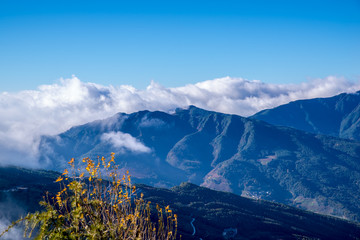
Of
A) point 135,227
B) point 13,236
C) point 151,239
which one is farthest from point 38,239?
point 13,236

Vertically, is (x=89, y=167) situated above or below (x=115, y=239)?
above

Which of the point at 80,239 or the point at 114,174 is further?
the point at 114,174

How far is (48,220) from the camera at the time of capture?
20.6 m

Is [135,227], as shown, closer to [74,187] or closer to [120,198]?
[120,198]

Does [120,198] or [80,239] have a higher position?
[120,198]

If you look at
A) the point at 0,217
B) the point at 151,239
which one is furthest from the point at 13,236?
the point at 151,239

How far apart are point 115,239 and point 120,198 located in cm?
389

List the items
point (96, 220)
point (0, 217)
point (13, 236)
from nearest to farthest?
point (96, 220) < point (13, 236) < point (0, 217)

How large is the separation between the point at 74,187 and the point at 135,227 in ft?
16.0

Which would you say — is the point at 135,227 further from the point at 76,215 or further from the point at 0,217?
the point at 0,217

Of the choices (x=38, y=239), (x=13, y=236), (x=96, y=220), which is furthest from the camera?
(x=13, y=236)

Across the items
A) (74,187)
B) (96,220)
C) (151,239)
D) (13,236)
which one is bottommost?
(13,236)

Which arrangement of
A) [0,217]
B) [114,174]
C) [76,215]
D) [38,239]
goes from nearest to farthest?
[38,239] < [76,215] < [114,174] < [0,217]

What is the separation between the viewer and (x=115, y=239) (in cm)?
2164
